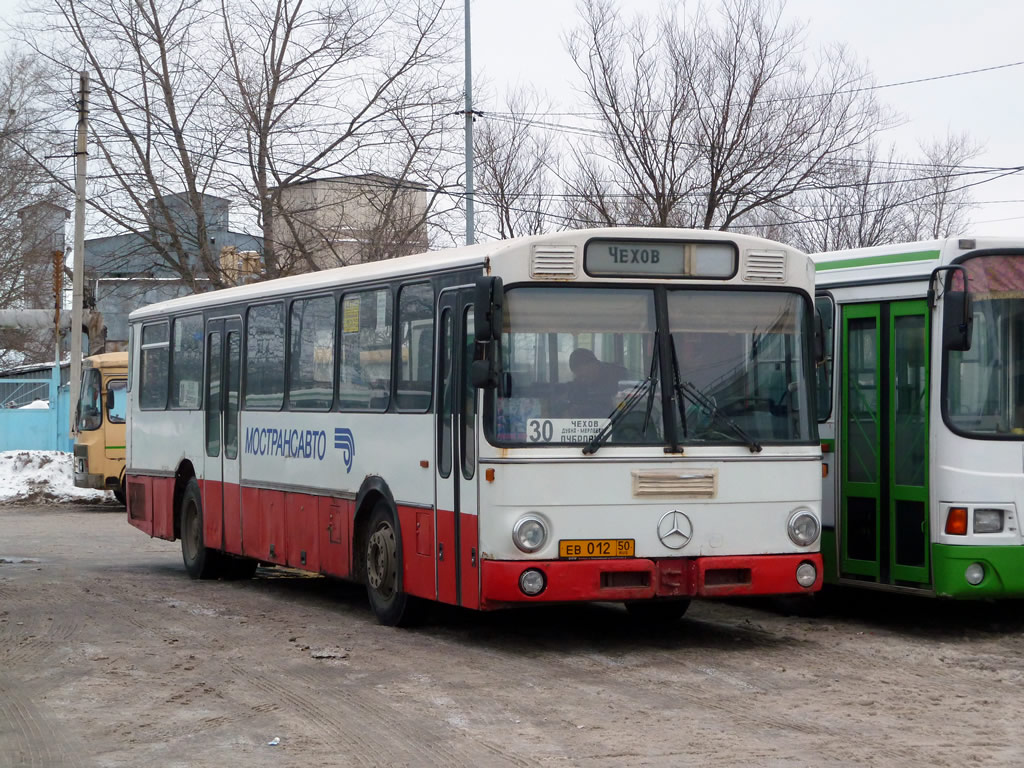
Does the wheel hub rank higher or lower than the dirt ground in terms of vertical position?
higher

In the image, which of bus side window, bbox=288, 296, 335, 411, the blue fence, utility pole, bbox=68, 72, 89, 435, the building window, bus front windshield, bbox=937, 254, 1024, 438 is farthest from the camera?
the blue fence

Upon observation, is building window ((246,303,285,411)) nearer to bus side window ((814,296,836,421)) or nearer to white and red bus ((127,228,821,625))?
white and red bus ((127,228,821,625))

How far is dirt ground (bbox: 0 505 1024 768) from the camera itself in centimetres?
724

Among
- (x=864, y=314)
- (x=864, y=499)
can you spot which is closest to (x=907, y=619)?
(x=864, y=499)

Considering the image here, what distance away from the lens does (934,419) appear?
10922mm

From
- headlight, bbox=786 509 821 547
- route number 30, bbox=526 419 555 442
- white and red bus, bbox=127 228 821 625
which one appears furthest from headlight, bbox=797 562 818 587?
route number 30, bbox=526 419 555 442

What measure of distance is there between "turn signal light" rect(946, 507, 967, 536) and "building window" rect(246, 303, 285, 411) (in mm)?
5994

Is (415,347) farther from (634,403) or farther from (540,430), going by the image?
(634,403)

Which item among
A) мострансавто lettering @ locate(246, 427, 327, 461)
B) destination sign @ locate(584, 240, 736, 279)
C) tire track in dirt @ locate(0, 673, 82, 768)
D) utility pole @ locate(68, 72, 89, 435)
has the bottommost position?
tire track in dirt @ locate(0, 673, 82, 768)

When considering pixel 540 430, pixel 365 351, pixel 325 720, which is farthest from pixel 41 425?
pixel 325 720

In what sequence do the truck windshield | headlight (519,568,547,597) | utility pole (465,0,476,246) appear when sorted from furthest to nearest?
the truck windshield, utility pole (465,0,476,246), headlight (519,568,547,597)

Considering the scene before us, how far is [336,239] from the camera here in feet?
115

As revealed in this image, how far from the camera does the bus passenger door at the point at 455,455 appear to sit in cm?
1029

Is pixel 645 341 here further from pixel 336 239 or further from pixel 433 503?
pixel 336 239
